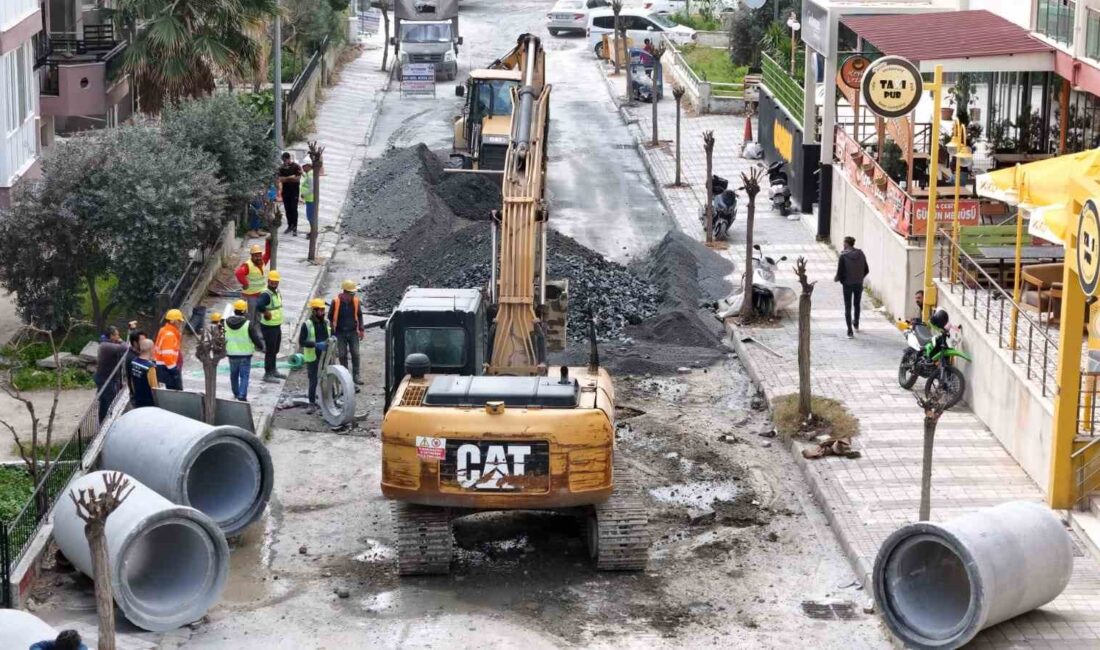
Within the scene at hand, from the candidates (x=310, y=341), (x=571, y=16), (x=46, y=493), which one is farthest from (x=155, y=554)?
(x=571, y=16)

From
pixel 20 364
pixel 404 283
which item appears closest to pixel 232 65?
pixel 404 283

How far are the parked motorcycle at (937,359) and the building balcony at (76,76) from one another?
635 inches

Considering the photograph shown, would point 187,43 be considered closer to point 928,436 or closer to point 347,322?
point 347,322

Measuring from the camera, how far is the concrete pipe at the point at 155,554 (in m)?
15.9

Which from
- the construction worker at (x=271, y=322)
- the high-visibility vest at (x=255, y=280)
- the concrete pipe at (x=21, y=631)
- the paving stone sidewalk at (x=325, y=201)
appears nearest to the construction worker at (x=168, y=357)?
the paving stone sidewalk at (x=325, y=201)

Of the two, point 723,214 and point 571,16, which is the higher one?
point 571,16

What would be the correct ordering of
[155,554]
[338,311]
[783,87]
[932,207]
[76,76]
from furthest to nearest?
[783,87]
[76,76]
[932,207]
[338,311]
[155,554]

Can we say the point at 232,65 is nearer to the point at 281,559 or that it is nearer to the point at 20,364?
the point at 20,364

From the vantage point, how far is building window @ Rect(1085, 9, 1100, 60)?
26.5m

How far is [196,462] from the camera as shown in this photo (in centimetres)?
1919

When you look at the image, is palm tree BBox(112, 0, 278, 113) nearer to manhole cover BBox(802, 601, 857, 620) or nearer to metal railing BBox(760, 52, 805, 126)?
metal railing BBox(760, 52, 805, 126)

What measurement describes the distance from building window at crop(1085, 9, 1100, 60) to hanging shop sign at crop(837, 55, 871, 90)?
18.0 feet

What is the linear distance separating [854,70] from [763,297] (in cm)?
646

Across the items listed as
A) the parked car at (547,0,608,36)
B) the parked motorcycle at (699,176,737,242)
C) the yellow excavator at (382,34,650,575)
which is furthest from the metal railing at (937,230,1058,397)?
the parked car at (547,0,608,36)
